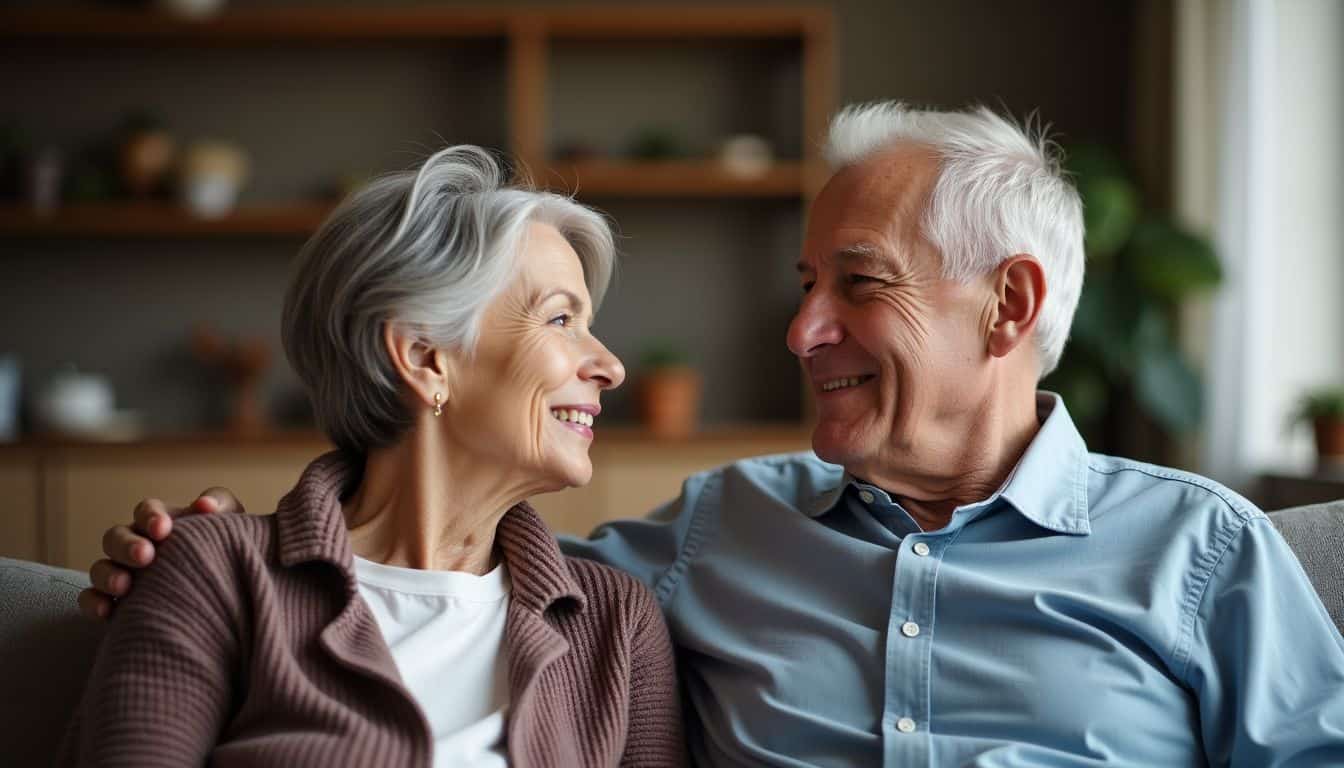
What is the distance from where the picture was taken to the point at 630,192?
186 inches

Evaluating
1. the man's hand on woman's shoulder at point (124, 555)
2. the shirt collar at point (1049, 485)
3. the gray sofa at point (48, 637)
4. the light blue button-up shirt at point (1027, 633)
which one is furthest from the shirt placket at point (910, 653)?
the man's hand on woman's shoulder at point (124, 555)

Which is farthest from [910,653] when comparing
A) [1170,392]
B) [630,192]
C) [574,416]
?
[630,192]

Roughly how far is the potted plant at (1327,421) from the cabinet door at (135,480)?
10.4 ft

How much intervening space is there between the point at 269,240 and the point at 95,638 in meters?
3.55

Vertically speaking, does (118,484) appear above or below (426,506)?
below

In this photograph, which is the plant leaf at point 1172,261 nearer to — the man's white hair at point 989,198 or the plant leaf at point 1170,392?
the plant leaf at point 1170,392

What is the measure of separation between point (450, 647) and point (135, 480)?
3150 millimetres

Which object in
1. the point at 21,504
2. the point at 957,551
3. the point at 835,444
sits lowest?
the point at 21,504

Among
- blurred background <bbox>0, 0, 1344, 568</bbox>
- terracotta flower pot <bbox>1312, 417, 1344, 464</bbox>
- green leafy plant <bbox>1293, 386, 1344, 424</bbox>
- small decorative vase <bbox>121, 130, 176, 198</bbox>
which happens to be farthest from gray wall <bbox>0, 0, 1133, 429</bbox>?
terracotta flower pot <bbox>1312, 417, 1344, 464</bbox>

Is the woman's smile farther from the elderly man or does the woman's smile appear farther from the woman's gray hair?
the elderly man

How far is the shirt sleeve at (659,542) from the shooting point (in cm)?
181

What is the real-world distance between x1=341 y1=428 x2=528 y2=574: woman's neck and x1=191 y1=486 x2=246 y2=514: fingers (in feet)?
0.49

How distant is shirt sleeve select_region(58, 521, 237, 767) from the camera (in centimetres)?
128

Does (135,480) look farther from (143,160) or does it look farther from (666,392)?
(666,392)
